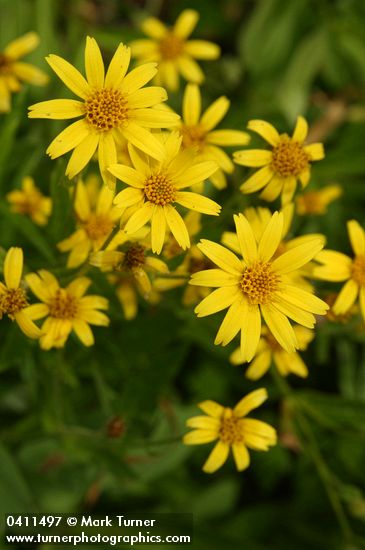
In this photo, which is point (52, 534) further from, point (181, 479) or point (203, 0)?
point (203, 0)

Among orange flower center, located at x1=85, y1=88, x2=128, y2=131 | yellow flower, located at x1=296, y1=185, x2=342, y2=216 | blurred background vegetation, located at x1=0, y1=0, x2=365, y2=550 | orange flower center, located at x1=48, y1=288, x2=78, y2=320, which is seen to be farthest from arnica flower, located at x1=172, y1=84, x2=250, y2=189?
orange flower center, located at x1=48, y1=288, x2=78, y2=320

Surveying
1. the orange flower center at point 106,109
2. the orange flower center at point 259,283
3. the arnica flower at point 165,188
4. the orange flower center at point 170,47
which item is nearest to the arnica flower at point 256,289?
the orange flower center at point 259,283

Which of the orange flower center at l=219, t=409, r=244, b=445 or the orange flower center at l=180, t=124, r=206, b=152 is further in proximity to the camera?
the orange flower center at l=180, t=124, r=206, b=152

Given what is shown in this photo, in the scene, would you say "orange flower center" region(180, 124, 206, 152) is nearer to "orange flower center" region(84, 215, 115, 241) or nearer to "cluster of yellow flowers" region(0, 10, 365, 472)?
"cluster of yellow flowers" region(0, 10, 365, 472)

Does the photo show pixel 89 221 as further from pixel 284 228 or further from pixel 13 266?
pixel 284 228

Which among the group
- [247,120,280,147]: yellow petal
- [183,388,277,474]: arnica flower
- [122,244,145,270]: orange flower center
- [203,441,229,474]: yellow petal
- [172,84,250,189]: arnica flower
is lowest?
[203,441,229,474]: yellow petal

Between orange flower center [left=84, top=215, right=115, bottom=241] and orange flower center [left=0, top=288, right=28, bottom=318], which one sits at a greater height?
orange flower center [left=84, top=215, right=115, bottom=241]
